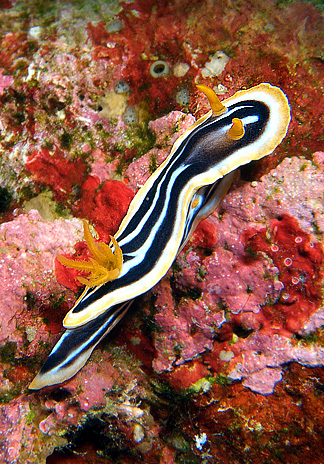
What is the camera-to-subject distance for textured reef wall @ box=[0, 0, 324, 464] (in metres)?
2.46

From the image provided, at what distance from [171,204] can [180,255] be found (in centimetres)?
55

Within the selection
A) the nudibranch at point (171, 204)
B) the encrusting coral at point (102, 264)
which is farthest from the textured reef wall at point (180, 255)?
the encrusting coral at point (102, 264)

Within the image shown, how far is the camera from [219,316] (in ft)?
8.55

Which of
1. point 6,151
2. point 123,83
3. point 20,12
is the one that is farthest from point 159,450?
point 20,12

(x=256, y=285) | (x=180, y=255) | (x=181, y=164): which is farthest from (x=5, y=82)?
(x=256, y=285)

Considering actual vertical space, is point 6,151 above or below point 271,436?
above

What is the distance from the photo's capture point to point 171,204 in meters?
2.52

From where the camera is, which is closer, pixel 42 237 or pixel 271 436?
pixel 271 436

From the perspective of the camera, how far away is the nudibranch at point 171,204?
238cm

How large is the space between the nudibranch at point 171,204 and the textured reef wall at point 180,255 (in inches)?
9.7

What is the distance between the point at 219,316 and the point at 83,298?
136 cm

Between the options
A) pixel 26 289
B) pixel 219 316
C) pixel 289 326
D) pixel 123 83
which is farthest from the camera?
pixel 123 83

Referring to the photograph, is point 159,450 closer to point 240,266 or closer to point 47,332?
point 47,332

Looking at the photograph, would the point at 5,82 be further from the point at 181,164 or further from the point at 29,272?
the point at 181,164
